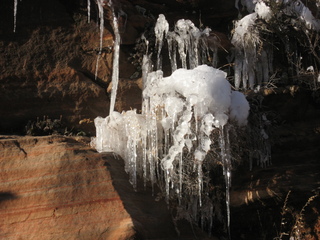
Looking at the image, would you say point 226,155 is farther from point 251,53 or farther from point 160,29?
point 160,29

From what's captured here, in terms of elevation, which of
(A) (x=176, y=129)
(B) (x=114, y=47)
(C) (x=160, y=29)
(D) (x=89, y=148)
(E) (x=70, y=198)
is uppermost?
(C) (x=160, y=29)

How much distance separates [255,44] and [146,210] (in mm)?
2821

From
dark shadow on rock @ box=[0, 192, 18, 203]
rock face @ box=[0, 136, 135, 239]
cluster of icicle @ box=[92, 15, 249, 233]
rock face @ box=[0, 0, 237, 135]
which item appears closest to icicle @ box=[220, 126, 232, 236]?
cluster of icicle @ box=[92, 15, 249, 233]

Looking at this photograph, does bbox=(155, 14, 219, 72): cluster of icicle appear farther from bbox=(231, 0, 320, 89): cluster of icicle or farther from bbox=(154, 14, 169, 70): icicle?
bbox=(231, 0, 320, 89): cluster of icicle

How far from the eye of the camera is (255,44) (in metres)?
5.50

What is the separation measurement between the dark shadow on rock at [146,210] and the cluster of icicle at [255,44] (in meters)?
2.09

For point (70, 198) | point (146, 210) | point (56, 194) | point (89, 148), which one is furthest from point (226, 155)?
point (56, 194)

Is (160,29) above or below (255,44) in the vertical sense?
above

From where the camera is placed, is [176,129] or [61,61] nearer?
[176,129]

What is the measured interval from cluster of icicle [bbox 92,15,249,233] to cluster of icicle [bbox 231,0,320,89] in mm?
1142

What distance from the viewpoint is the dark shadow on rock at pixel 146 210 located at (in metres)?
3.82

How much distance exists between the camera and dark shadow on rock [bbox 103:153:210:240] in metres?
3.82

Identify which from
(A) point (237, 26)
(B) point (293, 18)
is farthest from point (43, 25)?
(B) point (293, 18)

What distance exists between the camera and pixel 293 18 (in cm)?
563
